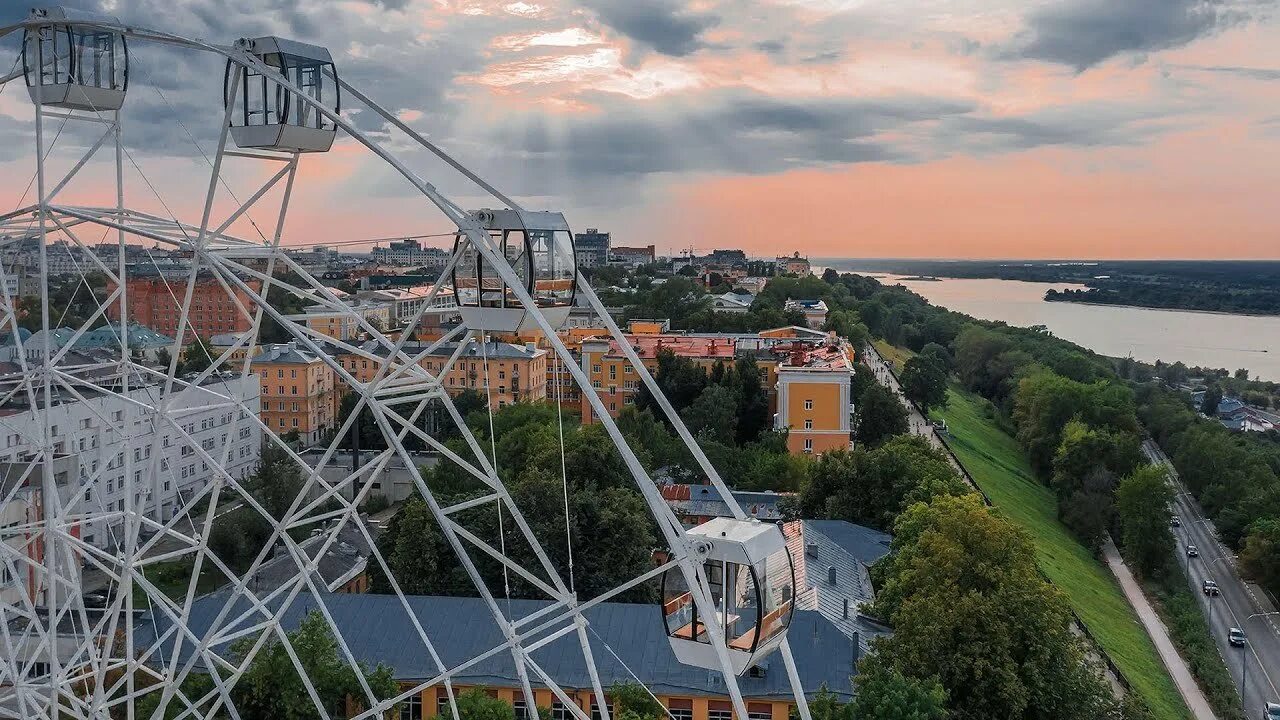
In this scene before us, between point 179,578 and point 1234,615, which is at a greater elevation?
point 179,578

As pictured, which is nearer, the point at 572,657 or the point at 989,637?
the point at 989,637

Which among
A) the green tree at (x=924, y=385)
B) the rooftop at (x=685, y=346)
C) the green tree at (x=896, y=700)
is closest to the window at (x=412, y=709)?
the green tree at (x=896, y=700)

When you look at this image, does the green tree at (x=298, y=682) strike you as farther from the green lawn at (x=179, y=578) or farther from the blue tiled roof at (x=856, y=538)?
the blue tiled roof at (x=856, y=538)

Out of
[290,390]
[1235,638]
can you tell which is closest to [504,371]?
[290,390]

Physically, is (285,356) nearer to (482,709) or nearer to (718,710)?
(718,710)

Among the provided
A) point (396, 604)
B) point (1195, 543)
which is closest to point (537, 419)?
point (396, 604)

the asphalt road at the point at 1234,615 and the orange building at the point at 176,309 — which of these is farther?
the orange building at the point at 176,309
